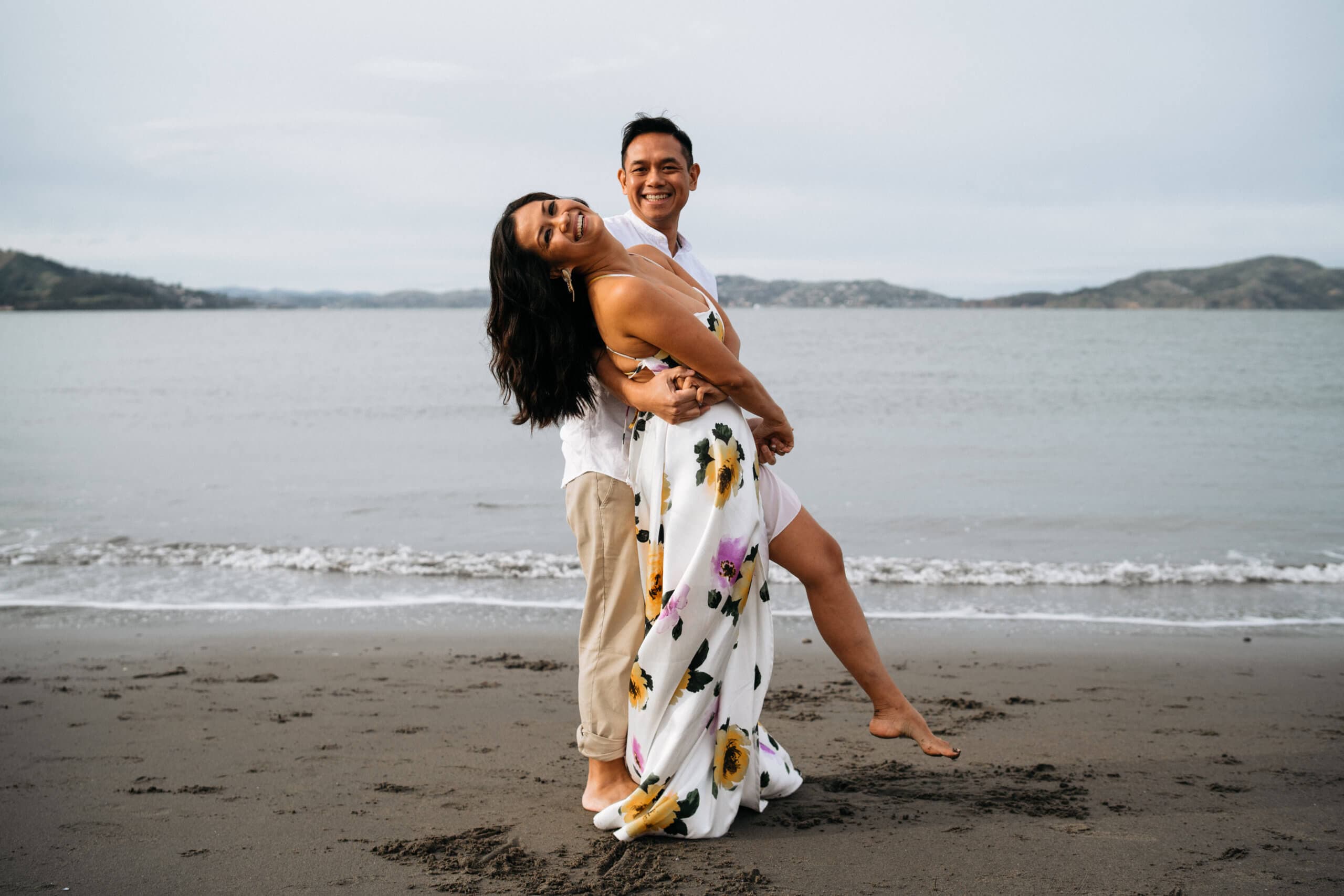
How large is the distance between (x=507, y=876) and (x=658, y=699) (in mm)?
613

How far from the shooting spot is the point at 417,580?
286 inches

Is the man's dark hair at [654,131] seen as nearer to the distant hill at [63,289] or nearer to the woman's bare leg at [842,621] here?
the woman's bare leg at [842,621]

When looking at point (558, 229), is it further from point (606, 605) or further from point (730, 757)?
point (730, 757)

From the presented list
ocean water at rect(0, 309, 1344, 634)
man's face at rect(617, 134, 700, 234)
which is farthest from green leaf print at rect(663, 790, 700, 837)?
ocean water at rect(0, 309, 1344, 634)

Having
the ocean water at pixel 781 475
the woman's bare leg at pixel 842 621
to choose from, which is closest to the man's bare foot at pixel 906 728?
the woman's bare leg at pixel 842 621

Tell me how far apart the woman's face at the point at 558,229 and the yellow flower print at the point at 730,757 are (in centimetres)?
139

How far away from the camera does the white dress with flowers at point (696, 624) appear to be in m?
2.81

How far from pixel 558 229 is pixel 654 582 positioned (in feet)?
3.32

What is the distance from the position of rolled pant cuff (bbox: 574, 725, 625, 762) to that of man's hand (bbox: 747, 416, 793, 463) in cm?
96

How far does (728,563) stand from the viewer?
2832 mm

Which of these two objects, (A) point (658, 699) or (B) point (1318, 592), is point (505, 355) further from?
(B) point (1318, 592)

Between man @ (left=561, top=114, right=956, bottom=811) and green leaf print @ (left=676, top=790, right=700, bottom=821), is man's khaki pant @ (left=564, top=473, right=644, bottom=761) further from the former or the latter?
green leaf print @ (left=676, top=790, right=700, bottom=821)

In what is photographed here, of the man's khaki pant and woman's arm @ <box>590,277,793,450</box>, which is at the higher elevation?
woman's arm @ <box>590,277,793,450</box>

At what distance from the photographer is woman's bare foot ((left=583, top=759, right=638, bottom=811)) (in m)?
3.10
